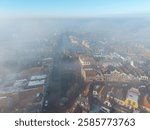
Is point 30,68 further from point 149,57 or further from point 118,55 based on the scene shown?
point 149,57

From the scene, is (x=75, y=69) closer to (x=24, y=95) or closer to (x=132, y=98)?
(x=24, y=95)

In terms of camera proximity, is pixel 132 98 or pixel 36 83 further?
pixel 36 83

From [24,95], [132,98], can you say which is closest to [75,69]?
[24,95]

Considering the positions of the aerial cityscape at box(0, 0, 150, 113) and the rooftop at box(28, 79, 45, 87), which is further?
the rooftop at box(28, 79, 45, 87)

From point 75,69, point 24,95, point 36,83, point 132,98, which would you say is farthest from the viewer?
point 75,69

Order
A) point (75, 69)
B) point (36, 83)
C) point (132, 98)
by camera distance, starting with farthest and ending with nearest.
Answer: point (75, 69) → point (36, 83) → point (132, 98)

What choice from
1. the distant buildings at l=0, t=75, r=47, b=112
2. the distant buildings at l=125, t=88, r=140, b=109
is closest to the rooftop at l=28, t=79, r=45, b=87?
the distant buildings at l=0, t=75, r=47, b=112

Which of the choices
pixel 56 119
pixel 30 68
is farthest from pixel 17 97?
pixel 56 119

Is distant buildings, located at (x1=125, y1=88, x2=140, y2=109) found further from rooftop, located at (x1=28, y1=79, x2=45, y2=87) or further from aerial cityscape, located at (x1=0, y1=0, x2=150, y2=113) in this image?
rooftop, located at (x1=28, y1=79, x2=45, y2=87)
